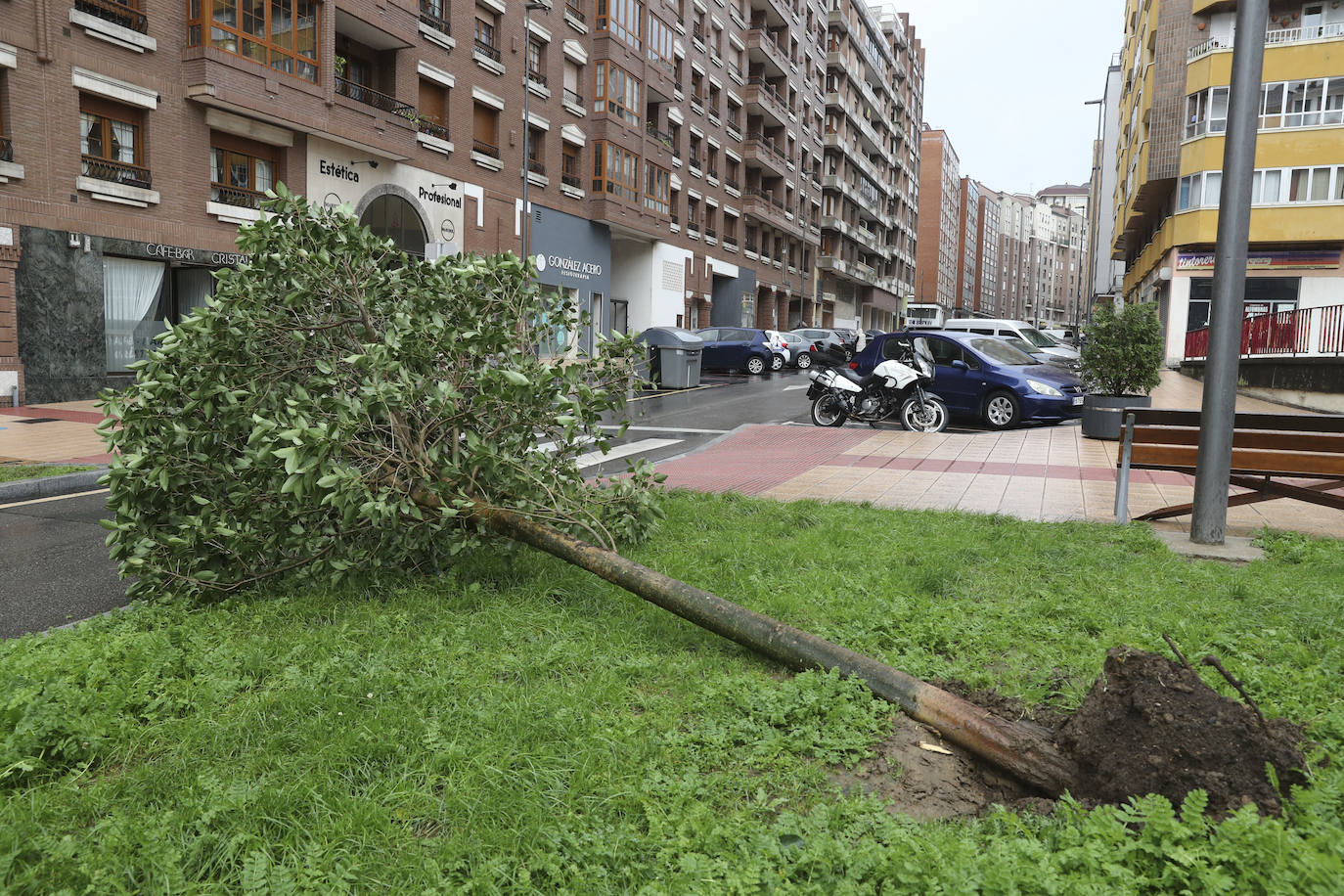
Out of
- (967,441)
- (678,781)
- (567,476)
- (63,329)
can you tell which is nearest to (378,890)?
(678,781)

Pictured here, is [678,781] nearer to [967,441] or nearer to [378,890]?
[378,890]

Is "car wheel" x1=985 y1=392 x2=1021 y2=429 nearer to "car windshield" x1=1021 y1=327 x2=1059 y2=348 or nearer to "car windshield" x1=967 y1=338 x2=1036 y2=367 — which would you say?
"car windshield" x1=967 y1=338 x2=1036 y2=367

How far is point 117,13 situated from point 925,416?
1678 cm

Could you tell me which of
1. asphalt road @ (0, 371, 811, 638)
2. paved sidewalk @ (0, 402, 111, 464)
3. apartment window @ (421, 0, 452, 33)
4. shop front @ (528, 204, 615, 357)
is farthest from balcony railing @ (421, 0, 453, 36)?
asphalt road @ (0, 371, 811, 638)

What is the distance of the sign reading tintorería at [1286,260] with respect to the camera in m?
32.3

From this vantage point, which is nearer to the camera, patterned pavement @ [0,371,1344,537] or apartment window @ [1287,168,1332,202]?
patterned pavement @ [0,371,1344,537]

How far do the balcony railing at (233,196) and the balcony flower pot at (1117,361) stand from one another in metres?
16.5

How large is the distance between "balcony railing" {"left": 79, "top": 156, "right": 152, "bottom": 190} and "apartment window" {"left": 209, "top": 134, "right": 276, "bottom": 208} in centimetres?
152

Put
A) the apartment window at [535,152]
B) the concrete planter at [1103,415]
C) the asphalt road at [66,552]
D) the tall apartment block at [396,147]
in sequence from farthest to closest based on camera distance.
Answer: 1. the apartment window at [535,152]
2. the tall apartment block at [396,147]
3. the concrete planter at [1103,415]
4. the asphalt road at [66,552]

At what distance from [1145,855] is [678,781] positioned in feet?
3.96

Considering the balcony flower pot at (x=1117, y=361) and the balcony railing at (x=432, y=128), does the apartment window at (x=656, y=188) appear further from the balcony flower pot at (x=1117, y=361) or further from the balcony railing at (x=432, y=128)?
the balcony flower pot at (x=1117, y=361)

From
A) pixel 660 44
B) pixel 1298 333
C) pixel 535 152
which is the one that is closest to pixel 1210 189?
pixel 1298 333

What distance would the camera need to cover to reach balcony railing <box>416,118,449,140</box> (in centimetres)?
2569

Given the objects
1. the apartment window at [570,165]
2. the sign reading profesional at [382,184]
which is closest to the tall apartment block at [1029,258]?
the apartment window at [570,165]
